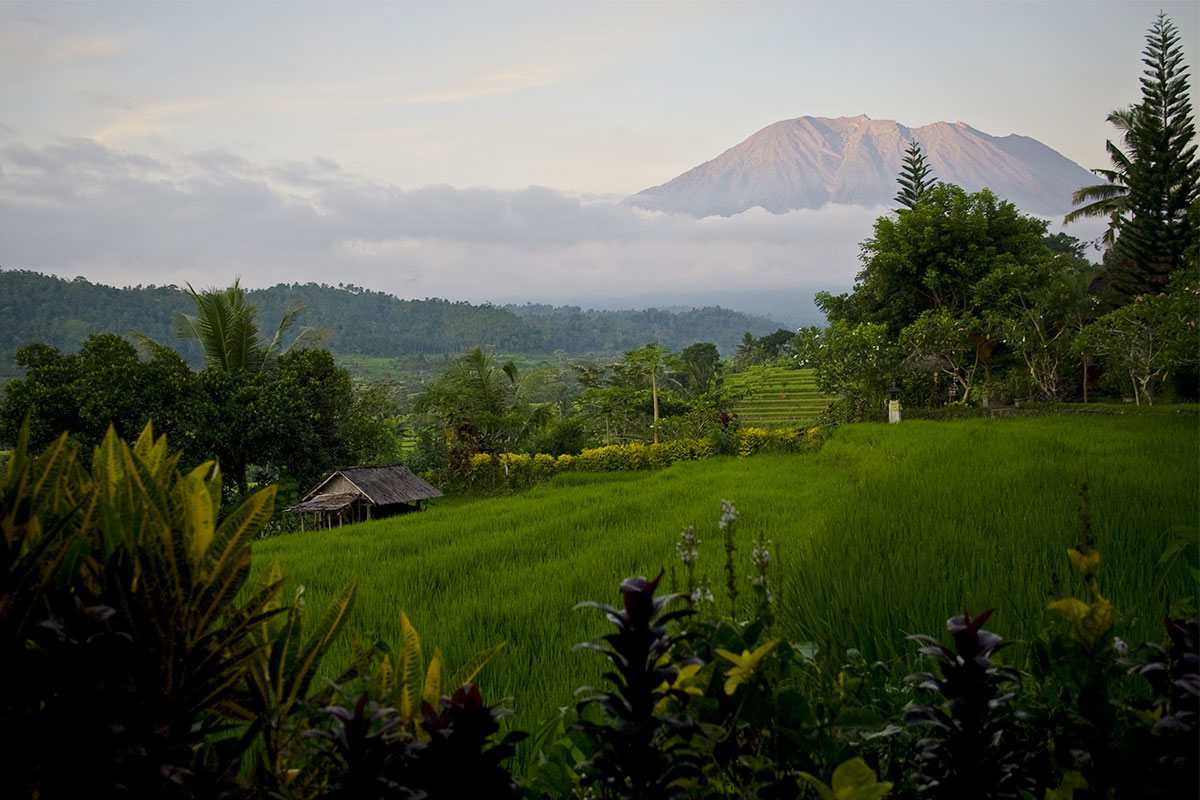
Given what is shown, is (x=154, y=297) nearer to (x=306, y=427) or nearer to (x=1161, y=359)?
(x=306, y=427)

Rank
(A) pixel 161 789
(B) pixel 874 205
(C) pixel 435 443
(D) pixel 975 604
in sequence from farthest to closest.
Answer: (B) pixel 874 205, (C) pixel 435 443, (D) pixel 975 604, (A) pixel 161 789

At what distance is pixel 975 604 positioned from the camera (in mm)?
2189

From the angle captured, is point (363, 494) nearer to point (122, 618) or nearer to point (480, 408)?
point (480, 408)

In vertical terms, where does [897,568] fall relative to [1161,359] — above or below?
below

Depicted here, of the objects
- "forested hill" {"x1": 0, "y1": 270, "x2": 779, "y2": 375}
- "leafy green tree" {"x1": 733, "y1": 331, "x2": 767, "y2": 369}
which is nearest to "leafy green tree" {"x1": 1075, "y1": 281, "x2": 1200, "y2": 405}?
"forested hill" {"x1": 0, "y1": 270, "x2": 779, "y2": 375}

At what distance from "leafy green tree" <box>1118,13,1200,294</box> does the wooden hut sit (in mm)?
17546

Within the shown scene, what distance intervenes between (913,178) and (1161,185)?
7.05 m

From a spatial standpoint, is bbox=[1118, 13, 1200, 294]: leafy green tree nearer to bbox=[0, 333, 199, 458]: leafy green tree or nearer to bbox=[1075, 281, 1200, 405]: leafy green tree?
bbox=[1075, 281, 1200, 405]: leafy green tree

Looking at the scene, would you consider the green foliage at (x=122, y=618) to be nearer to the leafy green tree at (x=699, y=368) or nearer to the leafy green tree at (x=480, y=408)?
the leafy green tree at (x=480, y=408)

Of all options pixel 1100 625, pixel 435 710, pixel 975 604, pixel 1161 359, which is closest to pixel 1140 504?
pixel 975 604

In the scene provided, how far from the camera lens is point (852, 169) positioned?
65.9 meters

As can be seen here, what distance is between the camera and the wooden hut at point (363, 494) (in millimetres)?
14242

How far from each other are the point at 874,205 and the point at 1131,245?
5310 centimetres

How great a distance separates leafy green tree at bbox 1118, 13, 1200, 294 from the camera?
613 inches
